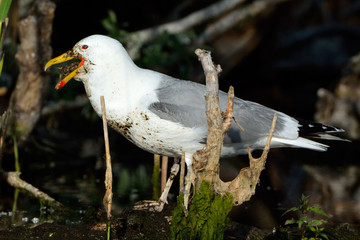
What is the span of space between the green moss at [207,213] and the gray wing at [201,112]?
924 mm

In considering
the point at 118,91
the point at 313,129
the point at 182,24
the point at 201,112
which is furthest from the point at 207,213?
the point at 182,24

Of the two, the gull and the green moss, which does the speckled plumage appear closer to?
the gull

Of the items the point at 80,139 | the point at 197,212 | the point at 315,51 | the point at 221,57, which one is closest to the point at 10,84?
the point at 80,139

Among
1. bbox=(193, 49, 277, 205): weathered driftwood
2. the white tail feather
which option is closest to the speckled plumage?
the white tail feather

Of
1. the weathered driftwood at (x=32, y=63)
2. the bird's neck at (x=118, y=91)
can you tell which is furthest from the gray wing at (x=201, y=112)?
the weathered driftwood at (x=32, y=63)

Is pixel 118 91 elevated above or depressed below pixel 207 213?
above

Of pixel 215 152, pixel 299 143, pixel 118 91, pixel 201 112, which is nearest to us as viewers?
pixel 215 152

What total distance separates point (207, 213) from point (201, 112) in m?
1.08

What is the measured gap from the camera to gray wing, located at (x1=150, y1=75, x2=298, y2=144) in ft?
14.5

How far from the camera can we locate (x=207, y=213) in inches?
141

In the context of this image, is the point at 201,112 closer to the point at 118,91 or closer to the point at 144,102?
the point at 144,102

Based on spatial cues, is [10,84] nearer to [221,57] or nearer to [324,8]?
[221,57]

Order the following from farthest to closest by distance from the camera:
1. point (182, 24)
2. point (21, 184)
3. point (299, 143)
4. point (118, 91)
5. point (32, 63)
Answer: point (182, 24) < point (32, 63) < point (21, 184) < point (299, 143) < point (118, 91)

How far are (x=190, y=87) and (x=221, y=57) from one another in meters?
5.63
